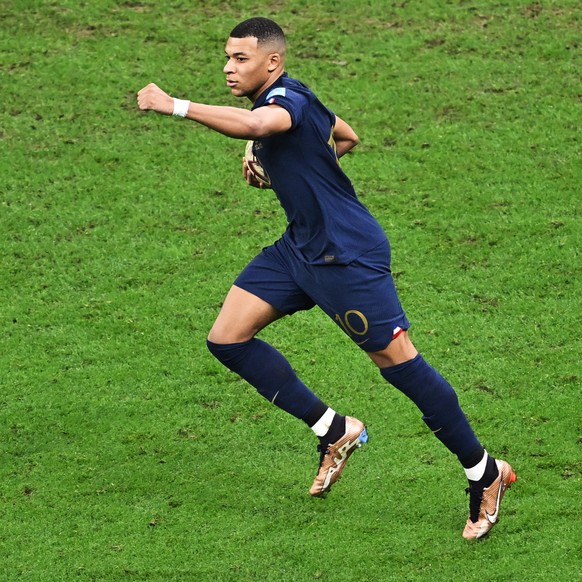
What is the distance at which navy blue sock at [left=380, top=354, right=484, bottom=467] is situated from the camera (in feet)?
19.3

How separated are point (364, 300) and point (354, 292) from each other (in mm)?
62

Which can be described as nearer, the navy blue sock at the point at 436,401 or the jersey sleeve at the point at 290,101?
the jersey sleeve at the point at 290,101

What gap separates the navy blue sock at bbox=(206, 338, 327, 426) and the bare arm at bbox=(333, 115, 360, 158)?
43.1 inches

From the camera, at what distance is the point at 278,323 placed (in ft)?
27.0

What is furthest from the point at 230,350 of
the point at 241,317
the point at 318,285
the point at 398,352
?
the point at 398,352

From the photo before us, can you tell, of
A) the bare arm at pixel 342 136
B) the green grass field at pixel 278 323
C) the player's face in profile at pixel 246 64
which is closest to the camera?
the player's face in profile at pixel 246 64

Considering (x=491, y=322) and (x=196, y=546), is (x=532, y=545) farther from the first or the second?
(x=491, y=322)

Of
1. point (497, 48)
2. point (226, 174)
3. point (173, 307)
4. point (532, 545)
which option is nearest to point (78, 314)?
point (173, 307)

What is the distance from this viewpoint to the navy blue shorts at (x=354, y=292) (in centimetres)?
588

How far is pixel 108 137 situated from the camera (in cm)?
1025

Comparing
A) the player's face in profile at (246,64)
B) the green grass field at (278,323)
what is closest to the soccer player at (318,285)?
the player's face in profile at (246,64)

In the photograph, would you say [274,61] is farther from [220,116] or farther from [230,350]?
[230,350]

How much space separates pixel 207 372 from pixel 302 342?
0.68 meters

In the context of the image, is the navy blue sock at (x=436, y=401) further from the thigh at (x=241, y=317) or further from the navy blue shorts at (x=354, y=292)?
the thigh at (x=241, y=317)
